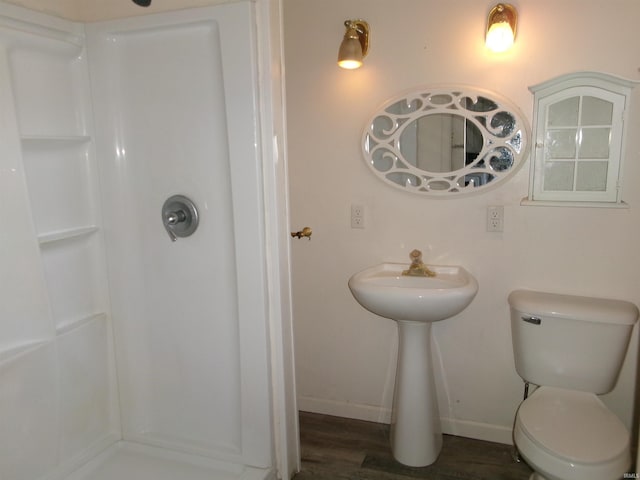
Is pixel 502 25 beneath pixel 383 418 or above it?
above

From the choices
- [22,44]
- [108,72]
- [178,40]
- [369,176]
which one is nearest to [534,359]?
[369,176]

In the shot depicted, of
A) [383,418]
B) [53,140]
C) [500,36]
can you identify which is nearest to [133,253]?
[53,140]

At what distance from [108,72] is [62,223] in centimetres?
57

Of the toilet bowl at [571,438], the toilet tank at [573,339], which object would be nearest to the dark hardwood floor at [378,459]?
the toilet bowl at [571,438]

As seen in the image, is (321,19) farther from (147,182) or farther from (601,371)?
(601,371)

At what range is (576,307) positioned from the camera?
170cm

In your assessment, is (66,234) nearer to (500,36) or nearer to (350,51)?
(350,51)

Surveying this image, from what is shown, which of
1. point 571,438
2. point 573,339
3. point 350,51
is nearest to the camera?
point 571,438

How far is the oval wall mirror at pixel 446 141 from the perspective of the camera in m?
1.85

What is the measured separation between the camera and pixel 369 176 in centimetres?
208

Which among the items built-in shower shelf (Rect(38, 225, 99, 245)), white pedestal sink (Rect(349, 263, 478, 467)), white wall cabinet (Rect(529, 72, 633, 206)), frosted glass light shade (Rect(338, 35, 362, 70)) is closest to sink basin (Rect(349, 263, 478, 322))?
white pedestal sink (Rect(349, 263, 478, 467))

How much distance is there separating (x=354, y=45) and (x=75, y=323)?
1.59 meters

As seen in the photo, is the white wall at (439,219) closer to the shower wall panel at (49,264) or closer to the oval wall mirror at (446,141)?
the oval wall mirror at (446,141)

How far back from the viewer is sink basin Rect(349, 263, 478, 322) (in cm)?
167
